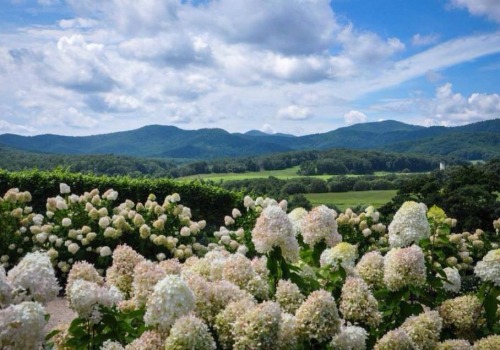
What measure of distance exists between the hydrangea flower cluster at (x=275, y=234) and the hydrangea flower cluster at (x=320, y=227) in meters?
0.50

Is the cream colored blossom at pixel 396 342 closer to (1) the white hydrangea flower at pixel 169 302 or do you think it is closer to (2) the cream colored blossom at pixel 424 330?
(2) the cream colored blossom at pixel 424 330

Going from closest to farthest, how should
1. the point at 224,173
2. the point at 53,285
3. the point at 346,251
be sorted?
the point at 53,285
the point at 346,251
the point at 224,173

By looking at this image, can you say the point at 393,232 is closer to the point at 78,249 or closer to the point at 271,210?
the point at 271,210

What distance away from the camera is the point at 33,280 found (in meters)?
2.11

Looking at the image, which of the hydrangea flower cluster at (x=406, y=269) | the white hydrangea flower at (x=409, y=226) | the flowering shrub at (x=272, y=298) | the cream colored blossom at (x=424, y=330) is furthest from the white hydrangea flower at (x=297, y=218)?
the cream colored blossom at (x=424, y=330)

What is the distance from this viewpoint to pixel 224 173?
187 ft

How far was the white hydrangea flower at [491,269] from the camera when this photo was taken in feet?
9.66

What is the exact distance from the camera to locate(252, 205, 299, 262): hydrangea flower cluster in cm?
275

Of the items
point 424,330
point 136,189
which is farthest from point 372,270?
point 136,189

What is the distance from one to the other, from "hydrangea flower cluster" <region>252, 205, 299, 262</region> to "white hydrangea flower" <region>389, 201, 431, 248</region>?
1.15 m

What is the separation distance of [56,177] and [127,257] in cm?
1394

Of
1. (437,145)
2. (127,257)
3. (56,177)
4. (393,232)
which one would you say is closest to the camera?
(127,257)

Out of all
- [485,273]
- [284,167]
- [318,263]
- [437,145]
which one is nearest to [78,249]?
[318,263]

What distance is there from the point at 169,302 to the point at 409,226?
7.14 ft
